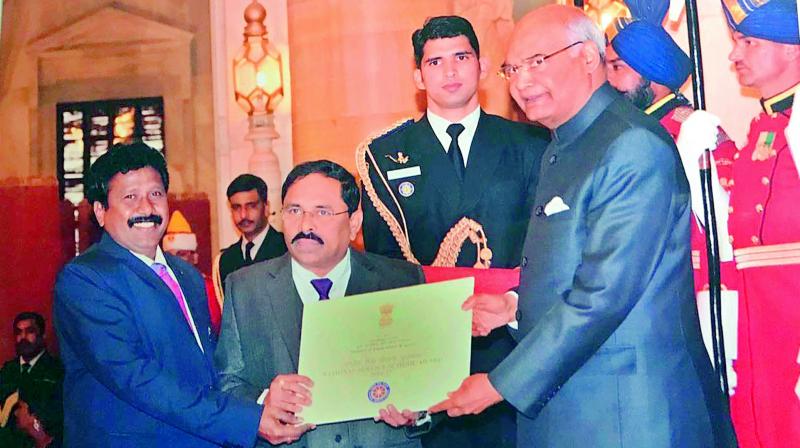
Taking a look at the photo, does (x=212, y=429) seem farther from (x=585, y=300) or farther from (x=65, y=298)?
(x=585, y=300)

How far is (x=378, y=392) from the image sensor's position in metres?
2.70

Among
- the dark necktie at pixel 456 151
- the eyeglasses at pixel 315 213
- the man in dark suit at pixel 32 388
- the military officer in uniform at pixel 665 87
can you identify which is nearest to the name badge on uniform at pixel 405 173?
the dark necktie at pixel 456 151

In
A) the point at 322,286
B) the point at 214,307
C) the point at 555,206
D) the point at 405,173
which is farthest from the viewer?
the point at 214,307

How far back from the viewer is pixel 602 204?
2324 millimetres

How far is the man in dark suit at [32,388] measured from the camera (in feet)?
12.7

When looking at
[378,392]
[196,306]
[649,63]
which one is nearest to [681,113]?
[649,63]

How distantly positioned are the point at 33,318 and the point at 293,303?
5.55ft

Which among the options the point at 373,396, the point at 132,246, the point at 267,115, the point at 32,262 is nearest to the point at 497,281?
the point at 373,396

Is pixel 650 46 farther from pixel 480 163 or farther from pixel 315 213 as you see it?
pixel 315 213

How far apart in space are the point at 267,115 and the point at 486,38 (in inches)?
39.0

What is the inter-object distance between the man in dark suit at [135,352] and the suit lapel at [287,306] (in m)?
0.21

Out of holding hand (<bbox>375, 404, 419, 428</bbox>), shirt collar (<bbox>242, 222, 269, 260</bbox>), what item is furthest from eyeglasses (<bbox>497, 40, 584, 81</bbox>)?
shirt collar (<bbox>242, 222, 269, 260</bbox>)

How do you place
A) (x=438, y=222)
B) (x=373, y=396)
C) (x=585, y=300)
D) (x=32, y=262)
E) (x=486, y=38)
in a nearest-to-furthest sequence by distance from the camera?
1. (x=585, y=300)
2. (x=373, y=396)
3. (x=438, y=222)
4. (x=486, y=38)
5. (x=32, y=262)

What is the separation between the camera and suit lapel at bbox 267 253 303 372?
2826mm
